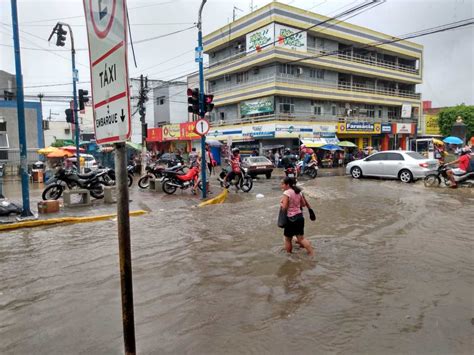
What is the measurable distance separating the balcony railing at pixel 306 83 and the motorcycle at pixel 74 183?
2270 centimetres

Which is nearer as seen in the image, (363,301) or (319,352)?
(319,352)

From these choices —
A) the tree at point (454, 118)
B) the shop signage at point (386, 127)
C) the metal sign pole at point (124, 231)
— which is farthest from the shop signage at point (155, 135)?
the metal sign pole at point (124, 231)

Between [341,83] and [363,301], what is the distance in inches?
1515

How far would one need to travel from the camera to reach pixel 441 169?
14594 mm

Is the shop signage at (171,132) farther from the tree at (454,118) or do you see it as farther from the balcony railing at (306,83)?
the tree at (454,118)

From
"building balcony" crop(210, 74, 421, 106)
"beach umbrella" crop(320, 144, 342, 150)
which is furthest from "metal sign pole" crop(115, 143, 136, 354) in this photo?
"building balcony" crop(210, 74, 421, 106)

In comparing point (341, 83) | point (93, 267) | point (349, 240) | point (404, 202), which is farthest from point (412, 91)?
point (93, 267)

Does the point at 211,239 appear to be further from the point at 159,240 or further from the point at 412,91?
the point at 412,91

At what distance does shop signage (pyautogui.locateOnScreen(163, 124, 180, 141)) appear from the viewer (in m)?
40.9

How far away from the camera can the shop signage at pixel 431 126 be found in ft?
165

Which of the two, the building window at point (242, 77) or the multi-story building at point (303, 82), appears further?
the building window at point (242, 77)

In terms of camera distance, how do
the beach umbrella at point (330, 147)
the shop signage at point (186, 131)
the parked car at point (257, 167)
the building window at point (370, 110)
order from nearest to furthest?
the parked car at point (257, 167)
the beach umbrella at point (330, 147)
the shop signage at point (186, 131)
the building window at point (370, 110)

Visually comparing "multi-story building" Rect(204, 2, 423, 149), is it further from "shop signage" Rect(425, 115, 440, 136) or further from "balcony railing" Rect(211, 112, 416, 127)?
"shop signage" Rect(425, 115, 440, 136)

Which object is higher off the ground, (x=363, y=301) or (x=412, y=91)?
(x=412, y=91)
